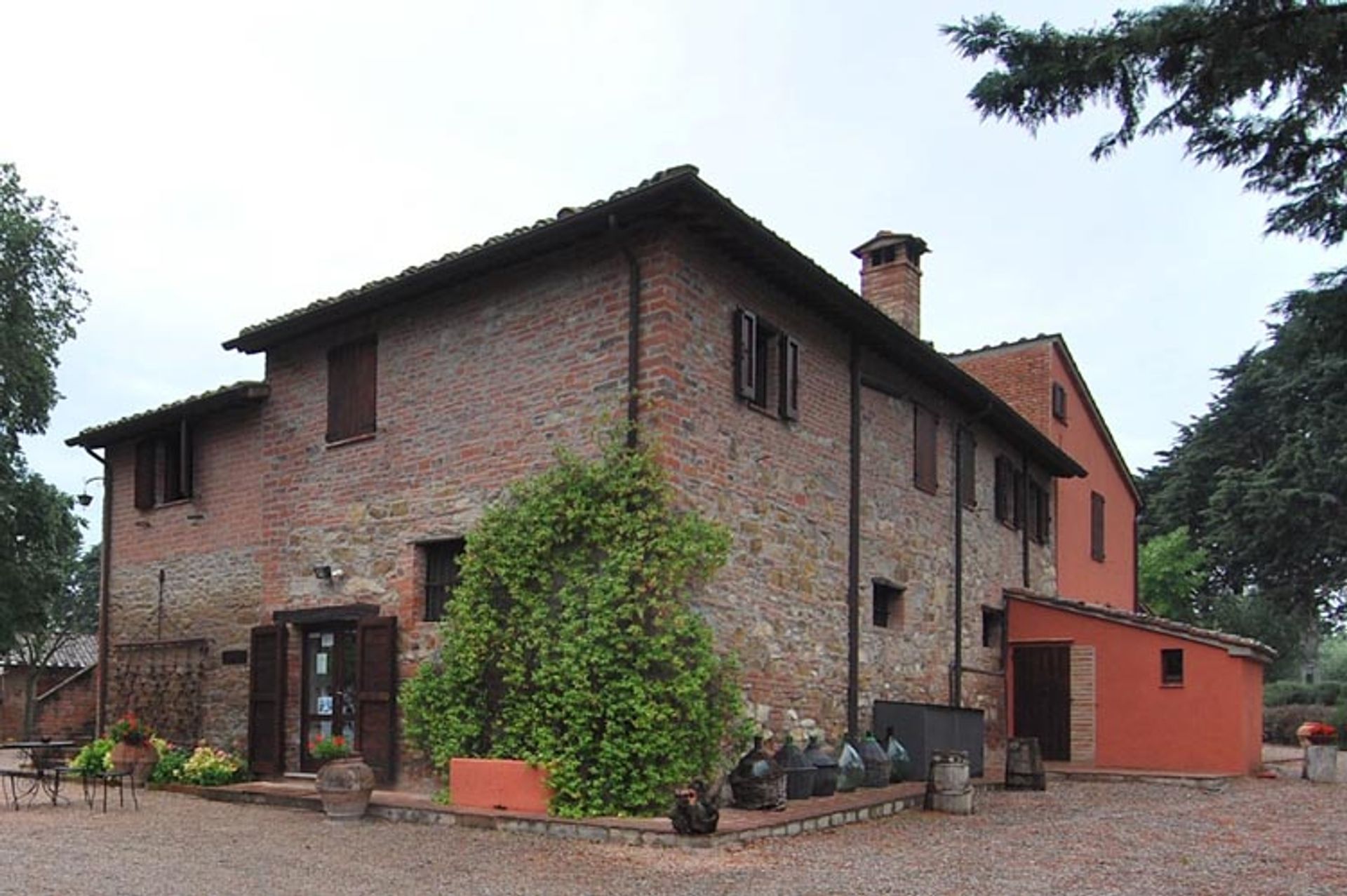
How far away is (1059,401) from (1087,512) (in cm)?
252

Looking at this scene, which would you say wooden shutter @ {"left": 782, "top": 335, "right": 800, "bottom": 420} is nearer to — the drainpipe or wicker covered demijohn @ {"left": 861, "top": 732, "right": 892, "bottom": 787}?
wicker covered demijohn @ {"left": 861, "top": 732, "right": 892, "bottom": 787}

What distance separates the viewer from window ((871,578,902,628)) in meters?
14.4

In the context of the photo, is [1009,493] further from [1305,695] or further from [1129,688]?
[1305,695]

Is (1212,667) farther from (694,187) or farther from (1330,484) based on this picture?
(1330,484)

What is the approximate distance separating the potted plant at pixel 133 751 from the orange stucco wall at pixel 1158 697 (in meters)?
11.9

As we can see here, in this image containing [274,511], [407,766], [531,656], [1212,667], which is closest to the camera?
[531,656]

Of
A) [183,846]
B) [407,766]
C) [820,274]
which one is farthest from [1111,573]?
[183,846]

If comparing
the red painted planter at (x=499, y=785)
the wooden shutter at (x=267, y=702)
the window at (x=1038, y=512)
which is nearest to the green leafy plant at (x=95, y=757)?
the wooden shutter at (x=267, y=702)

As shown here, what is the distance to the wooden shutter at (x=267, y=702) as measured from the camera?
1350 cm

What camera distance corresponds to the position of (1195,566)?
107ft

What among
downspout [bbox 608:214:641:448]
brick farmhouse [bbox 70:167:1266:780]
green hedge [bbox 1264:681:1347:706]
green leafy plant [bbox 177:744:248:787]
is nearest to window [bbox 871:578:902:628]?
brick farmhouse [bbox 70:167:1266:780]

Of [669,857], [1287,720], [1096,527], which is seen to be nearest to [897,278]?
[1096,527]

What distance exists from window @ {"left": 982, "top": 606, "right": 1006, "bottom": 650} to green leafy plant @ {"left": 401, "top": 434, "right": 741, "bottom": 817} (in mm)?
8228

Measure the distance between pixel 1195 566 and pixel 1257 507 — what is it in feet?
8.27
